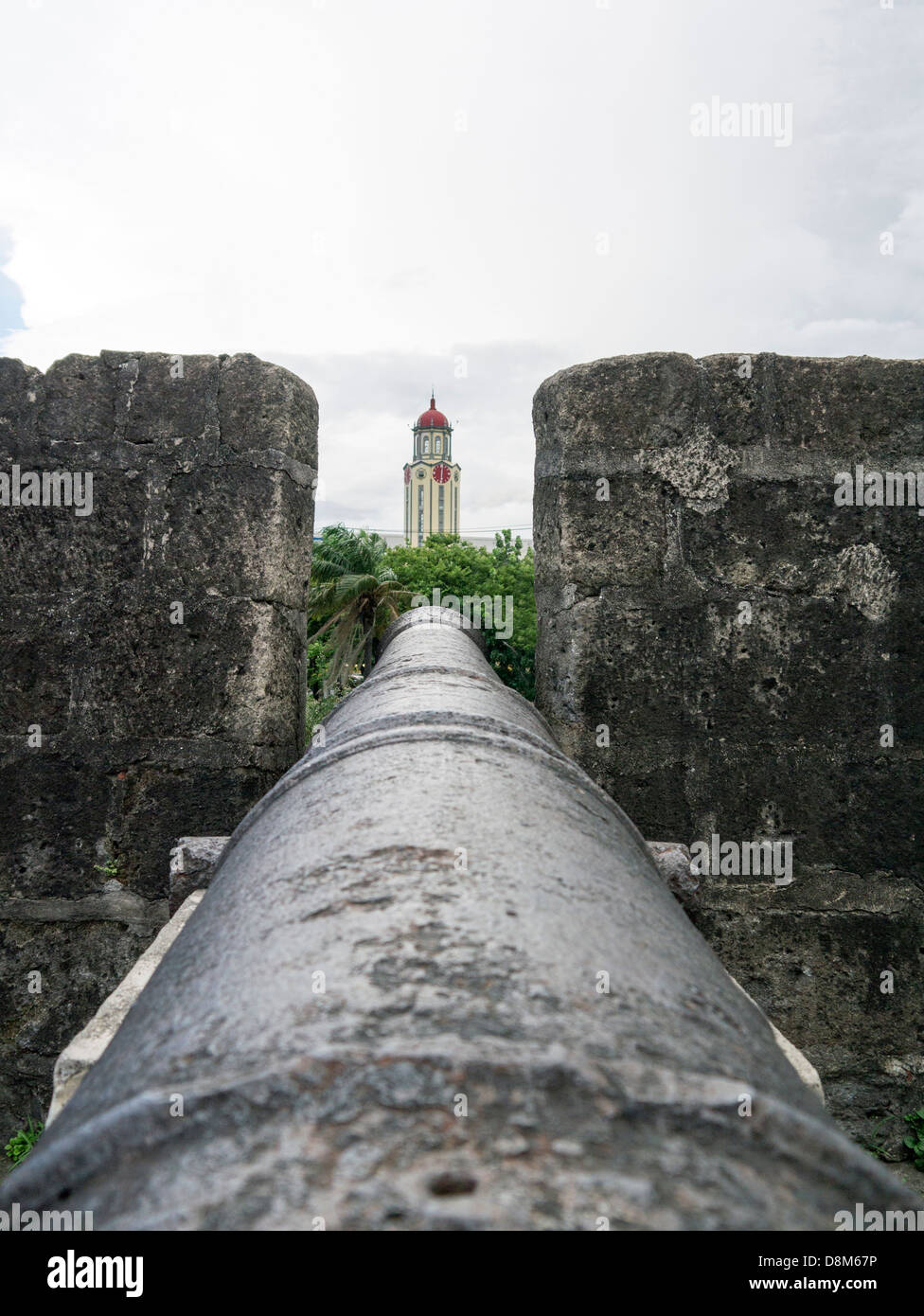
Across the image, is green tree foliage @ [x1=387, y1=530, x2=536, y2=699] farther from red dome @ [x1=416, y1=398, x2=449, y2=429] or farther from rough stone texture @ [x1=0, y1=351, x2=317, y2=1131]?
red dome @ [x1=416, y1=398, x2=449, y2=429]

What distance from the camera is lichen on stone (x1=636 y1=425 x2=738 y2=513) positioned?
3.10 meters

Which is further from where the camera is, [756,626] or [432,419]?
[432,419]

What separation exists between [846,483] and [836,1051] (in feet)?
6.21

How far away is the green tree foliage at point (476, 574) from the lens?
2475 cm

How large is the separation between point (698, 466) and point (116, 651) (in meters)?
2.08

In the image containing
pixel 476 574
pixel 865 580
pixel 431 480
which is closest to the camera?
pixel 865 580

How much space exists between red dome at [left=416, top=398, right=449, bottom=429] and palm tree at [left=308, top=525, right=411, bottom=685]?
63.2 meters

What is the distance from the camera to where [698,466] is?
3.10m

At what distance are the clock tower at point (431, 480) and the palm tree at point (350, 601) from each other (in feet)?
194

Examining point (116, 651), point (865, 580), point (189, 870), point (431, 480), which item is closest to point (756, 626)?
point (865, 580)

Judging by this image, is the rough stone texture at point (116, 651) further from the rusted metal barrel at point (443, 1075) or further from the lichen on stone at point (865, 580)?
the rusted metal barrel at point (443, 1075)

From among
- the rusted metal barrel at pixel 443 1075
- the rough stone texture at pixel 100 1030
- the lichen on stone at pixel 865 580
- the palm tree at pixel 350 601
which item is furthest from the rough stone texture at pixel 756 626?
the palm tree at pixel 350 601

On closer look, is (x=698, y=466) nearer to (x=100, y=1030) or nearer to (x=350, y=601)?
(x=100, y=1030)
